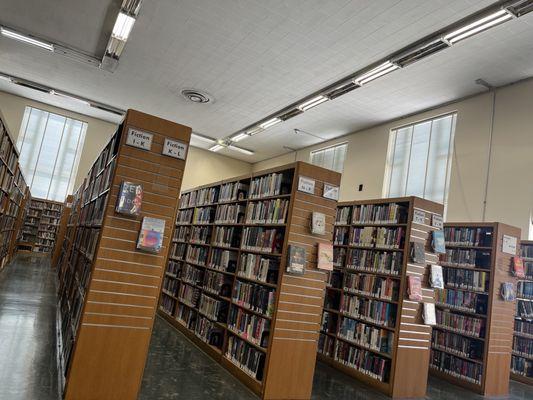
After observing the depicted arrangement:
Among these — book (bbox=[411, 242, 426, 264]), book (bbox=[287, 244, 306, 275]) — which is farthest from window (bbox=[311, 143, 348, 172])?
book (bbox=[287, 244, 306, 275])

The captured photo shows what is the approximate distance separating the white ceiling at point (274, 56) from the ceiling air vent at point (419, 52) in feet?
0.64

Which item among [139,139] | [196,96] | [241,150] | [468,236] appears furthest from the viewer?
[241,150]

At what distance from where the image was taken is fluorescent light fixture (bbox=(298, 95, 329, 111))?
8.61 metres

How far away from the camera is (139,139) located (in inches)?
127

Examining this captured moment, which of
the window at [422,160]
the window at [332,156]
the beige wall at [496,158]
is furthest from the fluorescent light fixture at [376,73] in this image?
the window at [332,156]

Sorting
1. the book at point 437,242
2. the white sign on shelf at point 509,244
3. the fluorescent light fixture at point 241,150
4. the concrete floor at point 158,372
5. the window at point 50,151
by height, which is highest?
the fluorescent light fixture at point 241,150

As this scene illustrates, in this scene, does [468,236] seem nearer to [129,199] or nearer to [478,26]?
[478,26]

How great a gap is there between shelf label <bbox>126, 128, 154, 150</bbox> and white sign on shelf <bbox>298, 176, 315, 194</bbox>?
1.61 meters

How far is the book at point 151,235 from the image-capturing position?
10.3 ft

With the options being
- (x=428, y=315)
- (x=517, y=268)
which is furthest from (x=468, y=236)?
(x=428, y=315)

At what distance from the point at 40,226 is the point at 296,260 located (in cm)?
1297

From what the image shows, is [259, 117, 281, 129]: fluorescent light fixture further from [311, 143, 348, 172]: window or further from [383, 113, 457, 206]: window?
[383, 113, 457, 206]: window

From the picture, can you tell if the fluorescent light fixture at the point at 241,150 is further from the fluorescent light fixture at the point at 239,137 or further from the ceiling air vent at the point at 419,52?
the ceiling air vent at the point at 419,52

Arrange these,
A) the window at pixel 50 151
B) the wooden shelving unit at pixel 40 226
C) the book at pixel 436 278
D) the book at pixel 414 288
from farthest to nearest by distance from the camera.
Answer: the wooden shelving unit at pixel 40 226, the window at pixel 50 151, the book at pixel 436 278, the book at pixel 414 288
